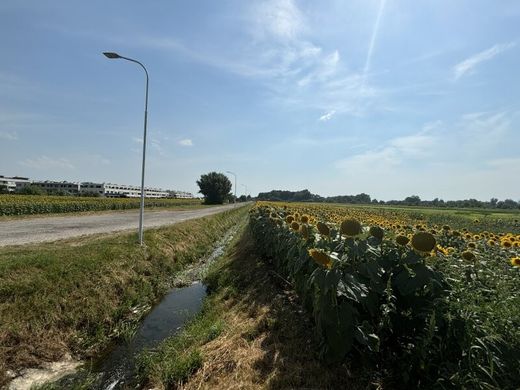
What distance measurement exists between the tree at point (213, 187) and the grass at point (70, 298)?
88280 millimetres

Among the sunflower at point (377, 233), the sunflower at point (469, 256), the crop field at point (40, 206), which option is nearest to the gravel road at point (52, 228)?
the crop field at point (40, 206)

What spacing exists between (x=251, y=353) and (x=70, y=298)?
472 centimetres

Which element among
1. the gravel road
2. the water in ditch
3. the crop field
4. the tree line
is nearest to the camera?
the water in ditch

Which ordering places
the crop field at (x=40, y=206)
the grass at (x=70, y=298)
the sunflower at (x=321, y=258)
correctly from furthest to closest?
the crop field at (x=40, y=206) < the grass at (x=70, y=298) < the sunflower at (x=321, y=258)

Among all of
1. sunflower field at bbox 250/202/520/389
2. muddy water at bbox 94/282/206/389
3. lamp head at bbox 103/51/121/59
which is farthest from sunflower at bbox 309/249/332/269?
lamp head at bbox 103/51/121/59

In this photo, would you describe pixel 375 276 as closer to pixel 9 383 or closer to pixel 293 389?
pixel 293 389

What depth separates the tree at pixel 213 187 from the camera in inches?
3932

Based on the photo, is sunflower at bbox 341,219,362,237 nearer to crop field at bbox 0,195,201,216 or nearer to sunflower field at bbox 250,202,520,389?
sunflower field at bbox 250,202,520,389

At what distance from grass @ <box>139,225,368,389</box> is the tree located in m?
92.6

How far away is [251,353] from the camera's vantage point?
5.07 metres

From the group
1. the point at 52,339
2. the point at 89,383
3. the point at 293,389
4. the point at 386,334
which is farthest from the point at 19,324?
the point at 386,334

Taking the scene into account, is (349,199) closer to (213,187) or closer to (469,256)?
(213,187)

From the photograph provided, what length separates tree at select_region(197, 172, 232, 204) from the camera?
328 feet

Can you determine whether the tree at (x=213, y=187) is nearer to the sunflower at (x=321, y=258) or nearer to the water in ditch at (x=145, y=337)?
the water in ditch at (x=145, y=337)
